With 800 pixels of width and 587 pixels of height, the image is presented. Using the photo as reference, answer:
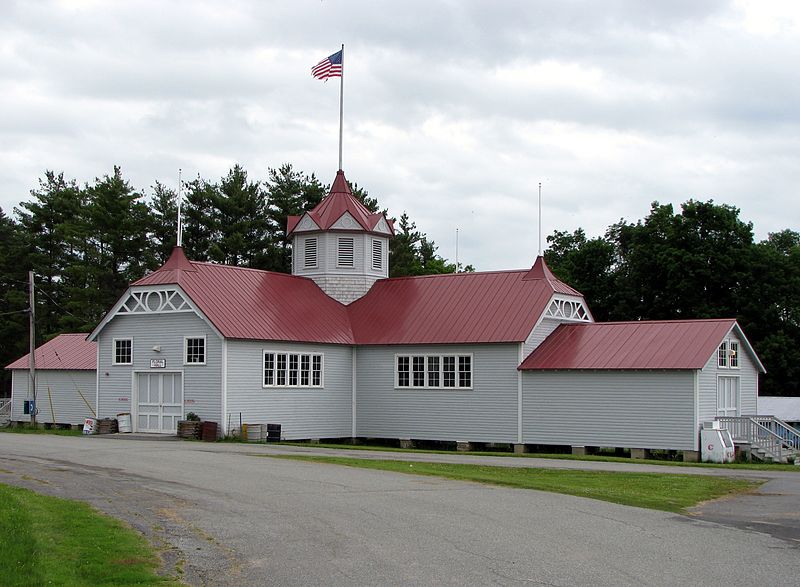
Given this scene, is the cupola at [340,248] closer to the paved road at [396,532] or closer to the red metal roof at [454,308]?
the red metal roof at [454,308]

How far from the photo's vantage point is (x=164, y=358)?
38094 mm

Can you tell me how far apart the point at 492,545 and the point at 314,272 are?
33.2 m

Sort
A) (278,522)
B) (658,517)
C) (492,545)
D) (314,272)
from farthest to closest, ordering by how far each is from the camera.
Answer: (314,272) < (658,517) < (278,522) < (492,545)

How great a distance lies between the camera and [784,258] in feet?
196

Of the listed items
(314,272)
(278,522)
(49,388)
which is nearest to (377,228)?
(314,272)

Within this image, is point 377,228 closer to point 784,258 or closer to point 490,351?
point 490,351

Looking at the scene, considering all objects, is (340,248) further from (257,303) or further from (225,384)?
(225,384)

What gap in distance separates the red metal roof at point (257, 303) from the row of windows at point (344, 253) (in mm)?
1892

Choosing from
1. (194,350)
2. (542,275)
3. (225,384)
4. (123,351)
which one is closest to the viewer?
(225,384)

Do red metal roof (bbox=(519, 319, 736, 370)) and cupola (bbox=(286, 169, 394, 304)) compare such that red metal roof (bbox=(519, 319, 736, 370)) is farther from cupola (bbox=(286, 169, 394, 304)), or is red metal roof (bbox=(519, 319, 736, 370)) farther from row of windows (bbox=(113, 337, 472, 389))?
cupola (bbox=(286, 169, 394, 304))

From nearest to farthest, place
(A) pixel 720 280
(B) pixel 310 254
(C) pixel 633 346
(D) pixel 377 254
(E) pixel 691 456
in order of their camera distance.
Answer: (E) pixel 691 456, (C) pixel 633 346, (B) pixel 310 254, (D) pixel 377 254, (A) pixel 720 280

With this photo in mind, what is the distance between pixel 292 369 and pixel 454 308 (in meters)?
6.97

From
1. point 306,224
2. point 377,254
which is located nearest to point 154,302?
point 306,224

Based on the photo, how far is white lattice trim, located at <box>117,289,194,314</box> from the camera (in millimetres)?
37656
